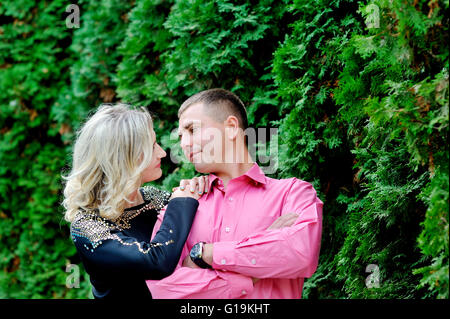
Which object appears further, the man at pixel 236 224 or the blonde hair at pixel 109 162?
the blonde hair at pixel 109 162

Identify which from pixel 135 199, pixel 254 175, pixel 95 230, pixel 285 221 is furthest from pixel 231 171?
pixel 95 230

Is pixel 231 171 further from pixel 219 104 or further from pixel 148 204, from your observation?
pixel 148 204

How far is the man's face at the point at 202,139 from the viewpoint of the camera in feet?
9.34

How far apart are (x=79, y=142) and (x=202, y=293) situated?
112 cm

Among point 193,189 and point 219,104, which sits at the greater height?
point 219,104

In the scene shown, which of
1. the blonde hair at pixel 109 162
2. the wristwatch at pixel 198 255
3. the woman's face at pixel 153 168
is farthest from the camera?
the woman's face at pixel 153 168

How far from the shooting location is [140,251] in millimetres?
2521

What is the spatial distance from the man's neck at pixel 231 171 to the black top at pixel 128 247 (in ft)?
0.80

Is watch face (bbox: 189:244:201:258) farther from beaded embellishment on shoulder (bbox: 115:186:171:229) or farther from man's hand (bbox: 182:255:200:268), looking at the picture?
beaded embellishment on shoulder (bbox: 115:186:171:229)

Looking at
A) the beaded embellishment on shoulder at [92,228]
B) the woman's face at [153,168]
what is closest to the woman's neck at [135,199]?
the woman's face at [153,168]

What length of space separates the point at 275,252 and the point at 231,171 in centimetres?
64

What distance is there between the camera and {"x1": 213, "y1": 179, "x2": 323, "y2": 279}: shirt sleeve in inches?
96.3

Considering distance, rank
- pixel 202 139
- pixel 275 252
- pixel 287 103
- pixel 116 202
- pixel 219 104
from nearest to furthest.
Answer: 1. pixel 275 252
2. pixel 116 202
3. pixel 202 139
4. pixel 219 104
5. pixel 287 103

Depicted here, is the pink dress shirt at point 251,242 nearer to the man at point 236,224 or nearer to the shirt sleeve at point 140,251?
the man at point 236,224
